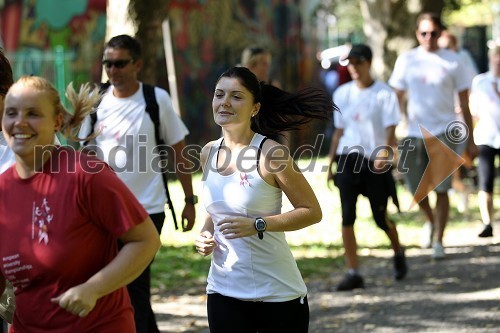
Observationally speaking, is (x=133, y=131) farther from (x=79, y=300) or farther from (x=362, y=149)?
(x=79, y=300)

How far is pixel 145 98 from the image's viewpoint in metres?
7.05

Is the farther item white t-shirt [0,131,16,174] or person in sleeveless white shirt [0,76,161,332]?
white t-shirt [0,131,16,174]

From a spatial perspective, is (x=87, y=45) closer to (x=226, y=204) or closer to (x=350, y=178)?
(x=350, y=178)

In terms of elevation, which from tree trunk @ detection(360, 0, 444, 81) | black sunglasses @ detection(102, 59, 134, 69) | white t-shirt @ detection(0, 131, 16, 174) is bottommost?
white t-shirt @ detection(0, 131, 16, 174)

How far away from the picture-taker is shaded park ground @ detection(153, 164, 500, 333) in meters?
7.95

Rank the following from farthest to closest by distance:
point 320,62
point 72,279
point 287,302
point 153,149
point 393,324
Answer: point 320,62 < point 393,324 < point 153,149 < point 287,302 < point 72,279

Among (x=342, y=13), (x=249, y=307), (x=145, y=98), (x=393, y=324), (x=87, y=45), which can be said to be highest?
(x=342, y=13)

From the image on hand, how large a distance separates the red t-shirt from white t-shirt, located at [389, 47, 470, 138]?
7442 millimetres

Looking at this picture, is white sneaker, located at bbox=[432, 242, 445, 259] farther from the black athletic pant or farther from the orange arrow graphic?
the black athletic pant

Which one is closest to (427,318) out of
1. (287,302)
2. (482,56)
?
(287,302)

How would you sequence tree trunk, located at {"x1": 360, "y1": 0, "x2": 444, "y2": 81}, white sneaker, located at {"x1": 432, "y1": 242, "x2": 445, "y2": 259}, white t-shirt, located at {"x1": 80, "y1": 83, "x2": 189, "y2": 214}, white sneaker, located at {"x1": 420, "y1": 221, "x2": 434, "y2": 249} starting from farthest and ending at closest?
tree trunk, located at {"x1": 360, "y1": 0, "x2": 444, "y2": 81} < white sneaker, located at {"x1": 420, "y1": 221, "x2": 434, "y2": 249} < white sneaker, located at {"x1": 432, "y1": 242, "x2": 445, "y2": 259} < white t-shirt, located at {"x1": 80, "y1": 83, "x2": 189, "y2": 214}

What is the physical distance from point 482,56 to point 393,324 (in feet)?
73.2

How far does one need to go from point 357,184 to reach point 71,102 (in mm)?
5584

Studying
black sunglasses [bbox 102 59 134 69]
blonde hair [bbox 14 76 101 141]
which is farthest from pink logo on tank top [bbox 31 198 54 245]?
black sunglasses [bbox 102 59 134 69]
